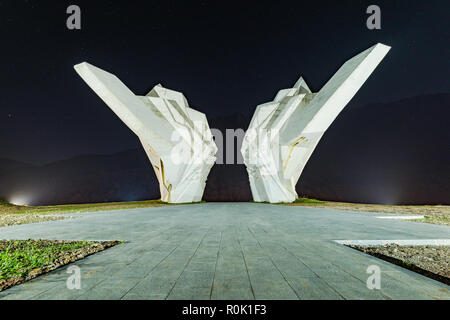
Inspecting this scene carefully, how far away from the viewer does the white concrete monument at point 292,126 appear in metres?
14.2

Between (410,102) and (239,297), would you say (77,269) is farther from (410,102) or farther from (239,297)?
(410,102)

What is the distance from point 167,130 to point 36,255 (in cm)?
1513

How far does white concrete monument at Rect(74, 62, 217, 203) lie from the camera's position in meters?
14.1

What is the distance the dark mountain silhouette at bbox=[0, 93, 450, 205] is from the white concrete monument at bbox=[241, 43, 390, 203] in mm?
29348

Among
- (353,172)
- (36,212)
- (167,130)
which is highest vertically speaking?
(167,130)

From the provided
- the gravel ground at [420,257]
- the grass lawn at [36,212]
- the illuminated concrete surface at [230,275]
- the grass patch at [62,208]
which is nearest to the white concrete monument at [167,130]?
the grass patch at [62,208]

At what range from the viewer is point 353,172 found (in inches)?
2270

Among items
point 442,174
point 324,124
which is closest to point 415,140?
point 442,174

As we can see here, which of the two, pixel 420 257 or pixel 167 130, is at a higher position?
pixel 167 130

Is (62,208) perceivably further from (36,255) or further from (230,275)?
(230,275)

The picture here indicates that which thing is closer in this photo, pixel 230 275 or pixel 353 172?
pixel 230 275

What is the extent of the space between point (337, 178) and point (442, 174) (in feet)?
70.5

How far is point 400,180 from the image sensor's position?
5459 centimetres

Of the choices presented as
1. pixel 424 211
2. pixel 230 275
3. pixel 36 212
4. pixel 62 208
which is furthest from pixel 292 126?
pixel 62 208
